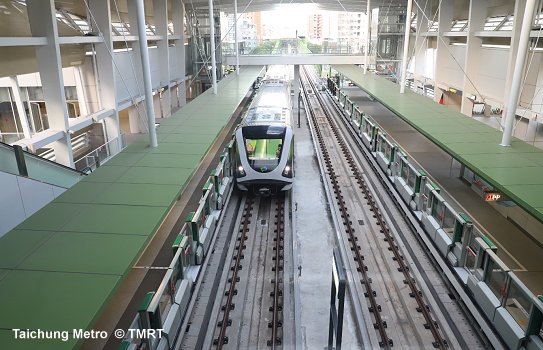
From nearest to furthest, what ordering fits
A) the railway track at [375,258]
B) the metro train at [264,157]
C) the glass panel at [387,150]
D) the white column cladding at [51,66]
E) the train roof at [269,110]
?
Result: the railway track at [375,258], the white column cladding at [51,66], the metro train at [264,157], the train roof at [269,110], the glass panel at [387,150]

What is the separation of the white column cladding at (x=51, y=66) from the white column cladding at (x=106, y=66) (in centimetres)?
300

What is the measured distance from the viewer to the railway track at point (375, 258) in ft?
22.4

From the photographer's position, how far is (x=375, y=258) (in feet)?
29.4

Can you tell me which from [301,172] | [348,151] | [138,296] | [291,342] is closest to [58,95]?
[138,296]

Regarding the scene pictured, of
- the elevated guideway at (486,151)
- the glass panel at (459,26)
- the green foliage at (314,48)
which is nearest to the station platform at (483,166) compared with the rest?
the elevated guideway at (486,151)

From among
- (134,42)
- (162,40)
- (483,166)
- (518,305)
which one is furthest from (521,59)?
(162,40)

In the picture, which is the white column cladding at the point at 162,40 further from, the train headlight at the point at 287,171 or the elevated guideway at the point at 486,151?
the train headlight at the point at 287,171

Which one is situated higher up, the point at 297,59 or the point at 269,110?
the point at 297,59

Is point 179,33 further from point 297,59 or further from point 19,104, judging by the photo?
point 19,104

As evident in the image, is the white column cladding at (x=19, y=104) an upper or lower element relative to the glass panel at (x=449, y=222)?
upper

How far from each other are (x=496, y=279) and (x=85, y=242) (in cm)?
593

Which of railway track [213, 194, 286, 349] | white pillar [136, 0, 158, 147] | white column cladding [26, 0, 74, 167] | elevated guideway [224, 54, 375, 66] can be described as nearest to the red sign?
railway track [213, 194, 286, 349]

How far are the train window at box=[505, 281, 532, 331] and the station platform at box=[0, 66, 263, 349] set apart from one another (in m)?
5.07

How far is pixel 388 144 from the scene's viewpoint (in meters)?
13.0
